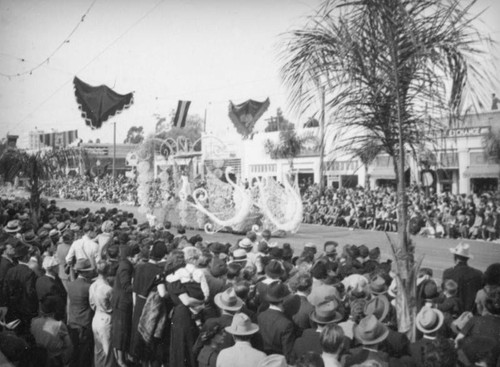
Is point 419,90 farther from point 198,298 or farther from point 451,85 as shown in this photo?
point 198,298

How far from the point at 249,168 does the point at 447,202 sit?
2008 cm

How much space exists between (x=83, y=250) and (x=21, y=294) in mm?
2120

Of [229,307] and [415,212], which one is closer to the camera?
[229,307]

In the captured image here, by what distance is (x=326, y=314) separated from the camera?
3.95m

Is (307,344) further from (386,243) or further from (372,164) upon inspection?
(386,243)

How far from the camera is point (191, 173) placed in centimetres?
2058

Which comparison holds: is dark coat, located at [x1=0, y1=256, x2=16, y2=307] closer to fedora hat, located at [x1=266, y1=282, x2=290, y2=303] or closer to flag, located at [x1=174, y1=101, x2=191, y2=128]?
fedora hat, located at [x1=266, y1=282, x2=290, y2=303]

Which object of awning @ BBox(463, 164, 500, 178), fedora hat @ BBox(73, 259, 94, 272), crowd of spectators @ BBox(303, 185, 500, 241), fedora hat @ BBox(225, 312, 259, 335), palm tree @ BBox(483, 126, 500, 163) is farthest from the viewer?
awning @ BBox(463, 164, 500, 178)

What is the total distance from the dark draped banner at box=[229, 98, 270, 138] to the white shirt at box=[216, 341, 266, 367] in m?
21.7

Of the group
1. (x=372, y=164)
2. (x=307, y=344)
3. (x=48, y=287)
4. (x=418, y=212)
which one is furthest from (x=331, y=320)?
(x=418, y=212)

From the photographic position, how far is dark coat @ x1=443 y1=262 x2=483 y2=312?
542 centimetres

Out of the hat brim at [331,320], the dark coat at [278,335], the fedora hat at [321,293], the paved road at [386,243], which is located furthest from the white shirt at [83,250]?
the paved road at [386,243]

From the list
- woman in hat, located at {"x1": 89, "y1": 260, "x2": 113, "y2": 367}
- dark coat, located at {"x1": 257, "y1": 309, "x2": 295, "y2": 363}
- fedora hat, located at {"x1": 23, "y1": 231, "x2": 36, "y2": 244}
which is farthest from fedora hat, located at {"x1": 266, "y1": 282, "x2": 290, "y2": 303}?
fedora hat, located at {"x1": 23, "y1": 231, "x2": 36, "y2": 244}

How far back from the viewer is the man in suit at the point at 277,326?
4082mm
